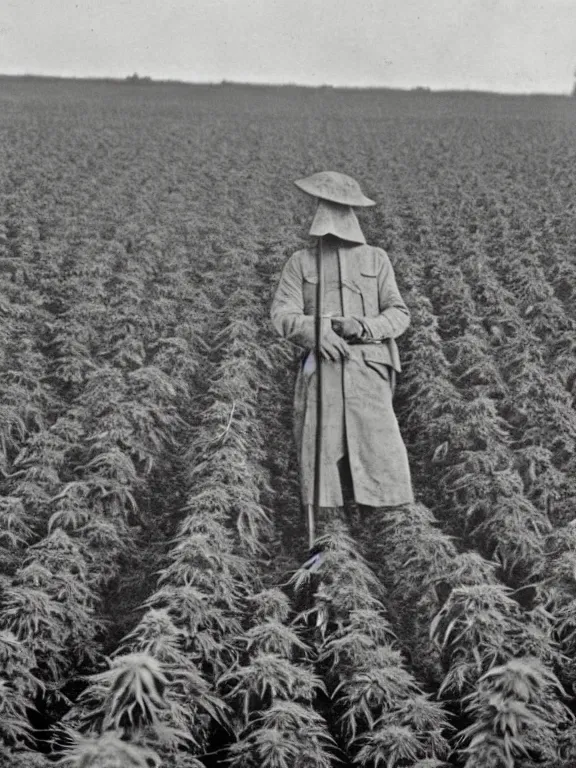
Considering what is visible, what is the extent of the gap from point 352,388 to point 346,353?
23 cm

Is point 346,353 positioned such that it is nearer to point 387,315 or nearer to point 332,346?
point 332,346

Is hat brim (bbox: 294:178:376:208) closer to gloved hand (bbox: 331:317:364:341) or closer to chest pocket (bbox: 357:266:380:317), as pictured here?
chest pocket (bbox: 357:266:380:317)

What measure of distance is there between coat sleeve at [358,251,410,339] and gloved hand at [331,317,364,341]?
0.05m

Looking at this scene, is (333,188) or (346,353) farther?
(333,188)

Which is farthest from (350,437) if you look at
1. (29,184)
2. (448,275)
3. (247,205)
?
(29,184)

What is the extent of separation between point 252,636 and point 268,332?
4.10 m

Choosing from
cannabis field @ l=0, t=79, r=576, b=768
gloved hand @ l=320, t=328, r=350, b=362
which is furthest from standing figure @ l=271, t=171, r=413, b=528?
cannabis field @ l=0, t=79, r=576, b=768

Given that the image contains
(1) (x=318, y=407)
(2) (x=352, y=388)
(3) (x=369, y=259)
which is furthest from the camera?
(3) (x=369, y=259)

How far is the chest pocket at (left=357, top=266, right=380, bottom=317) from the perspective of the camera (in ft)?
15.8

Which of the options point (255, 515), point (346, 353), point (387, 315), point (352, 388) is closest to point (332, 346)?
point (346, 353)

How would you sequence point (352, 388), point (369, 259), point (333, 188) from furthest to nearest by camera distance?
point (369, 259)
point (333, 188)
point (352, 388)

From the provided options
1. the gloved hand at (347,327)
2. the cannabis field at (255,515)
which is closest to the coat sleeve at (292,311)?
the gloved hand at (347,327)

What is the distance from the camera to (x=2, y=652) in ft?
11.8

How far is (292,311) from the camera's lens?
473 cm
